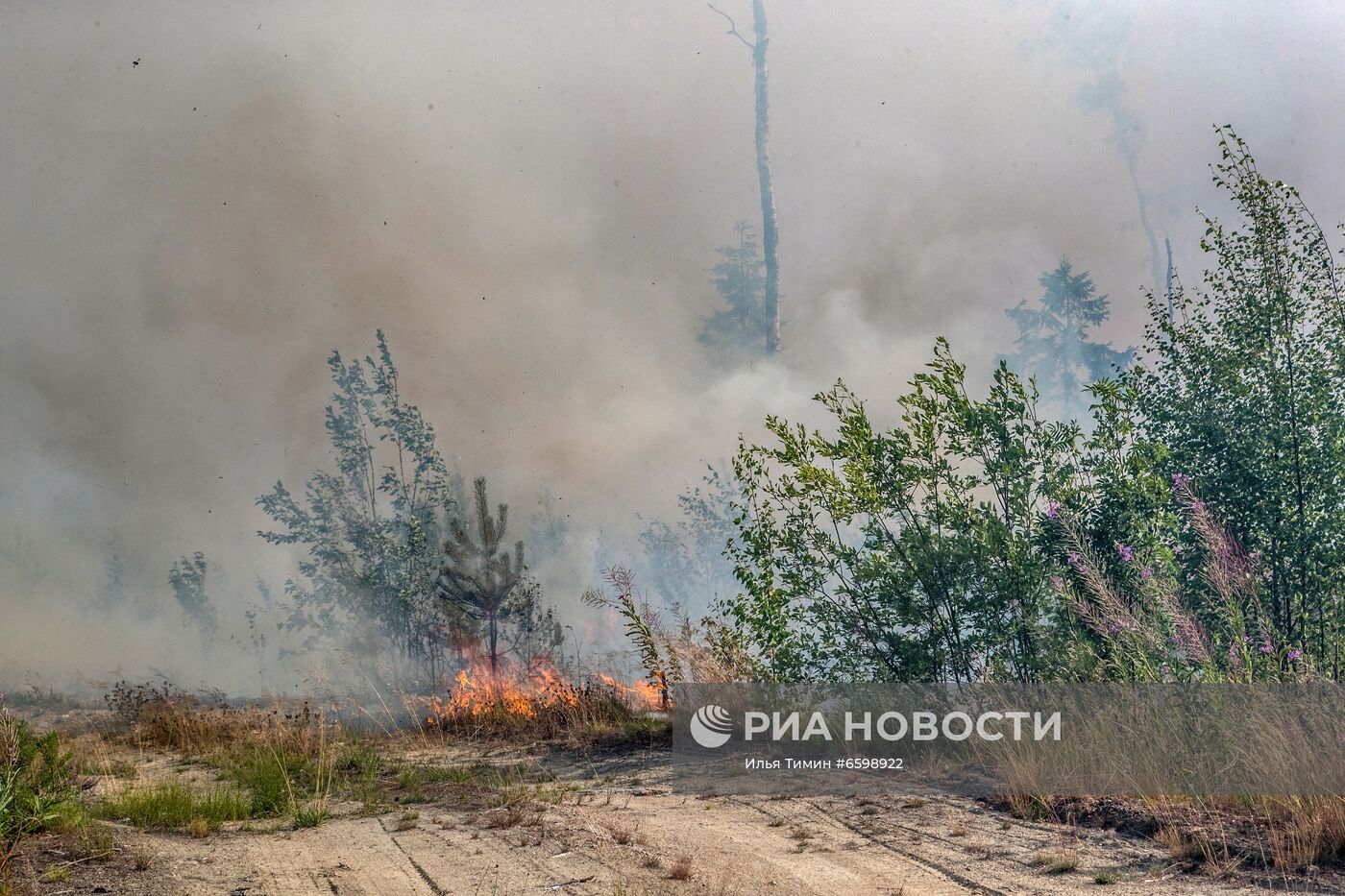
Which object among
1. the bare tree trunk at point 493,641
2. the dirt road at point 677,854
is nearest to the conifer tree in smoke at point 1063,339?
the bare tree trunk at point 493,641

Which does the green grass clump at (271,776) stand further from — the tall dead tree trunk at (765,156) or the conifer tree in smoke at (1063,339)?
the conifer tree in smoke at (1063,339)

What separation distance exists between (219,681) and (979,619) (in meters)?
22.5

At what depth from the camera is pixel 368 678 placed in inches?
765

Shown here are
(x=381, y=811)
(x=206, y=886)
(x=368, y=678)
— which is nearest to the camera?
(x=206, y=886)

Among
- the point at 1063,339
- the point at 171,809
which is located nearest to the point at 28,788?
the point at 171,809

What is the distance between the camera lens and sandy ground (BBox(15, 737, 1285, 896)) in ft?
15.4

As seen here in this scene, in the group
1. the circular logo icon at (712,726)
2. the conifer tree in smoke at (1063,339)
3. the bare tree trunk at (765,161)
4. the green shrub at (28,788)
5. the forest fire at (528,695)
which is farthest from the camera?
the conifer tree in smoke at (1063,339)

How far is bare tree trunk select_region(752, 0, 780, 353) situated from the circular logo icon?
17547mm

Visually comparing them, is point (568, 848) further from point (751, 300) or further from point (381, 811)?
point (751, 300)

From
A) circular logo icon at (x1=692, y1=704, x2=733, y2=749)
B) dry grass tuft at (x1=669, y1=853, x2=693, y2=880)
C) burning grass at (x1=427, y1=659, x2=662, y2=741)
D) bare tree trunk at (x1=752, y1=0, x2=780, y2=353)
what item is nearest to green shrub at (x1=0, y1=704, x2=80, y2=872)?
dry grass tuft at (x1=669, y1=853, x2=693, y2=880)

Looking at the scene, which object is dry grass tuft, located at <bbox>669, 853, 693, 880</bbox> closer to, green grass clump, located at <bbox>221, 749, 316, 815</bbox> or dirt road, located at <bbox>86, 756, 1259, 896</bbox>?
dirt road, located at <bbox>86, 756, 1259, 896</bbox>

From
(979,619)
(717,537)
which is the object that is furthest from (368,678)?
(979,619)

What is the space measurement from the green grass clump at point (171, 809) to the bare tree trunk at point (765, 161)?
68.8ft

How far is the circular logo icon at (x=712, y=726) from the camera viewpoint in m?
9.26
